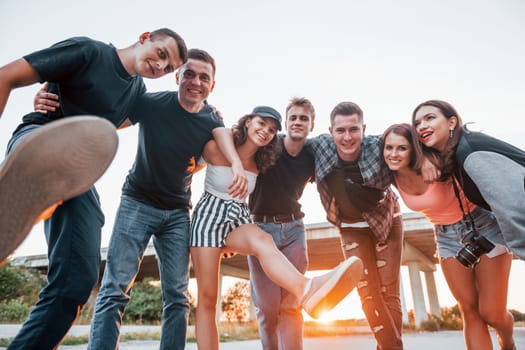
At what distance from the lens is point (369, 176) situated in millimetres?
2586

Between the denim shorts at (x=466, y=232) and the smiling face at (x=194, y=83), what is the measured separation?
212 centimetres

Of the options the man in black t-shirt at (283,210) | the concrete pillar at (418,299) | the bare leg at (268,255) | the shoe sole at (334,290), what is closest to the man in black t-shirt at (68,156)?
the bare leg at (268,255)

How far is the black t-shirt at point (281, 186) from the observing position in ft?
9.25

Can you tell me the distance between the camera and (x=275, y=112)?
2553 millimetres

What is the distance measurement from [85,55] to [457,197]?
8.15 ft

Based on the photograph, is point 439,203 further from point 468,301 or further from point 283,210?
point 283,210

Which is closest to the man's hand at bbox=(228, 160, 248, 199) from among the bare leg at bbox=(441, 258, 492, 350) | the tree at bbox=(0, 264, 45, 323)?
the bare leg at bbox=(441, 258, 492, 350)

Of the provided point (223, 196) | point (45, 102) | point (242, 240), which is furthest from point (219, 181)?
point (45, 102)

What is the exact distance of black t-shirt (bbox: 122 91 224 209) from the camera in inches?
91.0

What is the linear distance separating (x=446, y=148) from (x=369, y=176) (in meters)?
0.57

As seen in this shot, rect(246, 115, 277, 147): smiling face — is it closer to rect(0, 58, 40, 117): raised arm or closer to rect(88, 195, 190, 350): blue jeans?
rect(88, 195, 190, 350): blue jeans

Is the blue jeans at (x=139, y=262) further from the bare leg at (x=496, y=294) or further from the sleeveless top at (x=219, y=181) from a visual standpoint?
the bare leg at (x=496, y=294)

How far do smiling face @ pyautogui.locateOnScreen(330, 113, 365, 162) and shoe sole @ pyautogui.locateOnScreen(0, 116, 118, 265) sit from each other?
73.9 inches

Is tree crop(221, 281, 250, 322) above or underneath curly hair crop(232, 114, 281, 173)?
underneath
